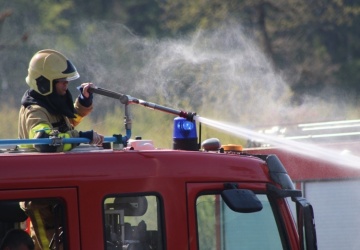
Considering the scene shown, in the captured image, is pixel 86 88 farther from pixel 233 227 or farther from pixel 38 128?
pixel 233 227

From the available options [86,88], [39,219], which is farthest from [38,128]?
[86,88]

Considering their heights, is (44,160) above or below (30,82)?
below

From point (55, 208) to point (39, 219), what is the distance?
0.17 metres

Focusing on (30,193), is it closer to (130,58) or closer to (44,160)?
(44,160)

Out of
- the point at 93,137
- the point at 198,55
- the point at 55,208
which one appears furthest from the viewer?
the point at 198,55

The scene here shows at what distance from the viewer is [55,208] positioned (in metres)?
4.87

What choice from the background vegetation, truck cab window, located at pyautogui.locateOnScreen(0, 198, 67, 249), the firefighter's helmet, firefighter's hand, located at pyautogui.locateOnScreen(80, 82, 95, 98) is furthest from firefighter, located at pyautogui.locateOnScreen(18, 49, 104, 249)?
the background vegetation

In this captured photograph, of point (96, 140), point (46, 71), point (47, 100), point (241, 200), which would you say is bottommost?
point (241, 200)

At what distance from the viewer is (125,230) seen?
500cm

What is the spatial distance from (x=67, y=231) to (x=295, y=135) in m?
8.44

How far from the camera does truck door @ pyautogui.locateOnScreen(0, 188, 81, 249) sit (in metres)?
4.74

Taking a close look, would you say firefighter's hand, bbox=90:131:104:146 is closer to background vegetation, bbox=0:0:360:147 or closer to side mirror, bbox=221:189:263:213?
side mirror, bbox=221:189:263:213

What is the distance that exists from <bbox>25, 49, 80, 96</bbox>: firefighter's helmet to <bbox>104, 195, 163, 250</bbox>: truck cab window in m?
0.86

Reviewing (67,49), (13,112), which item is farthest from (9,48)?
(13,112)
